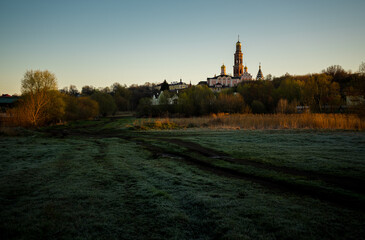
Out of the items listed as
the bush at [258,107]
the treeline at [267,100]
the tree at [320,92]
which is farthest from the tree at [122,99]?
the tree at [320,92]

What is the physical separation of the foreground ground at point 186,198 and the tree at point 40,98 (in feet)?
93.1

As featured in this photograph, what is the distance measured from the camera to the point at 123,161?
1026cm

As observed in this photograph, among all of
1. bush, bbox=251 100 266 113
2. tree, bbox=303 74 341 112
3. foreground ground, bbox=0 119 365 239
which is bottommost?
foreground ground, bbox=0 119 365 239

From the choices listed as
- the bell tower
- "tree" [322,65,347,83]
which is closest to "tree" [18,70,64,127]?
"tree" [322,65,347,83]

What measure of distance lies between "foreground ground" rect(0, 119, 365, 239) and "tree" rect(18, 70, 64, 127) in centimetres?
2837

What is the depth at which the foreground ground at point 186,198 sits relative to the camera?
4.02 m

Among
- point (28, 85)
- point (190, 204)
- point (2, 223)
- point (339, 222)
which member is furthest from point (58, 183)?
point (28, 85)

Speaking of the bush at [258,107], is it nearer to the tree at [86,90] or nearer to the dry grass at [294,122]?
the dry grass at [294,122]

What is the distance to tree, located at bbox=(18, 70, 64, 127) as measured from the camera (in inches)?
1332

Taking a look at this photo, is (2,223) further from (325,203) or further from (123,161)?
(325,203)

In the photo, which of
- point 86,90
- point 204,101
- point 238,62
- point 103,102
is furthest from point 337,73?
point 86,90

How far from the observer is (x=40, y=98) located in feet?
115

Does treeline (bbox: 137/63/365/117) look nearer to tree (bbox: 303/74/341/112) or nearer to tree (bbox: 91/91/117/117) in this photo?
tree (bbox: 303/74/341/112)

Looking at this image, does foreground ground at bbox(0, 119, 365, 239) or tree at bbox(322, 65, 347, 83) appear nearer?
→ foreground ground at bbox(0, 119, 365, 239)
